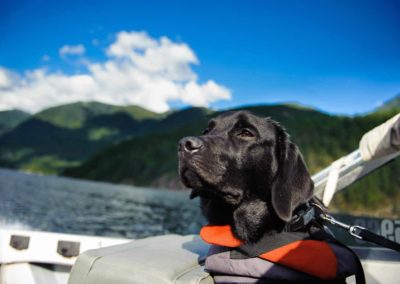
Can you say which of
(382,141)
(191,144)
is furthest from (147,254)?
(382,141)

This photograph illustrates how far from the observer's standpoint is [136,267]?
330 cm

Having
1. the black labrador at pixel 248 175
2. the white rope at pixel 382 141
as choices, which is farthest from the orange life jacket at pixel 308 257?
the white rope at pixel 382 141

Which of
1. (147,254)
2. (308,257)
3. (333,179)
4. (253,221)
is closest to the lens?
(308,257)

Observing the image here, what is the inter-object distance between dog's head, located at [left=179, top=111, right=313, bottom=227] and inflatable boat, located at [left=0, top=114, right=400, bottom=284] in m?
0.83

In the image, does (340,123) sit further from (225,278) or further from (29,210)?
(225,278)

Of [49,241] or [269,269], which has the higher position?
[269,269]

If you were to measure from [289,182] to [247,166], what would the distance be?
445mm

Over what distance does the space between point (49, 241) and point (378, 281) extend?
4.50 m

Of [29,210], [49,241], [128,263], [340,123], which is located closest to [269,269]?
[128,263]

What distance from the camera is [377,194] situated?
10369 centimetres

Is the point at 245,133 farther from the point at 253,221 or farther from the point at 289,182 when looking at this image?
the point at 253,221

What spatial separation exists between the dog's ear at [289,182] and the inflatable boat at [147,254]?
1007mm

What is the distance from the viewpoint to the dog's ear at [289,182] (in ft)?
11.0

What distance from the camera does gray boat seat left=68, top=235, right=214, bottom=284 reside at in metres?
3.24
